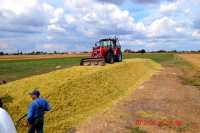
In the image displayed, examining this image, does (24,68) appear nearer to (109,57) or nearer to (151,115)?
(109,57)

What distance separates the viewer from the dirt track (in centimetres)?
1393

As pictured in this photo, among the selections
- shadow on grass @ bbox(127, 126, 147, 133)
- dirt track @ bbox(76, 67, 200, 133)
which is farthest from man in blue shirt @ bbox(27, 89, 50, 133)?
shadow on grass @ bbox(127, 126, 147, 133)

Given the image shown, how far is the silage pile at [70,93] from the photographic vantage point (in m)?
15.1

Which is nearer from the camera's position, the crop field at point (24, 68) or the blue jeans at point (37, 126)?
the blue jeans at point (37, 126)

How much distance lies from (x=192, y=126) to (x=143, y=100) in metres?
4.48

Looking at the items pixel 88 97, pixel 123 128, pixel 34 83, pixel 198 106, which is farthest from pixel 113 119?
pixel 34 83

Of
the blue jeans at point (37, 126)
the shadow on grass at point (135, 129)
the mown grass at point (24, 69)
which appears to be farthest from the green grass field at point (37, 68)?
the blue jeans at point (37, 126)

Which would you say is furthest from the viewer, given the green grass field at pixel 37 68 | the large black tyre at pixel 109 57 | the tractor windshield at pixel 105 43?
the tractor windshield at pixel 105 43

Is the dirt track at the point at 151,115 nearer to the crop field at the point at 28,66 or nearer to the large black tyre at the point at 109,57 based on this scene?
the large black tyre at the point at 109,57

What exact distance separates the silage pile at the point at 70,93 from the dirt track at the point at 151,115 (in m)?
0.76

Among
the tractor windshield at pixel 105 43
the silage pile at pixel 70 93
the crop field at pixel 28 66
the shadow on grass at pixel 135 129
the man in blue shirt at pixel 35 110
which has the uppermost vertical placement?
the tractor windshield at pixel 105 43

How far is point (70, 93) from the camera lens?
18.2 meters

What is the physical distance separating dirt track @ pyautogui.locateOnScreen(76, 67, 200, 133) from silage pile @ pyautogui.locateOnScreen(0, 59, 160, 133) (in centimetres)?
76

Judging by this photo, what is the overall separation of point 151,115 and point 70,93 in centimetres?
404
